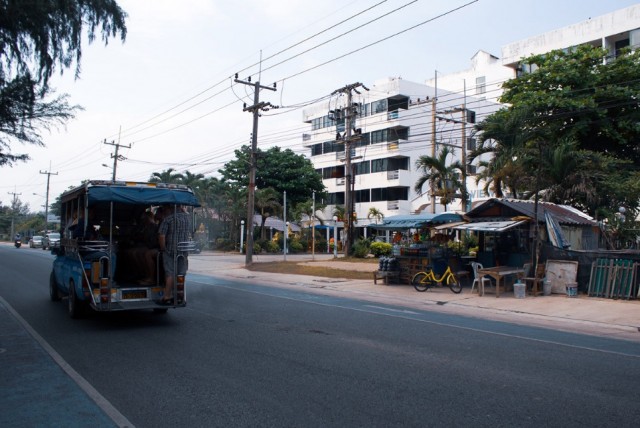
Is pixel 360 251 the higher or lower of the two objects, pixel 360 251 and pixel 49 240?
the lower

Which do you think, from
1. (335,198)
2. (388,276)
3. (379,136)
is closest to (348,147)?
(388,276)

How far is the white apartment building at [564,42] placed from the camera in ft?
126

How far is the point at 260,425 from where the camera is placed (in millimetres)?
4969

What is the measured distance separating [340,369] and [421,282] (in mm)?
11360

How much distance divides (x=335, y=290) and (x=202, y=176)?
1385 inches

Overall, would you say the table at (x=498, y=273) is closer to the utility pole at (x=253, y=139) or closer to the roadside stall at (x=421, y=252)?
the roadside stall at (x=421, y=252)

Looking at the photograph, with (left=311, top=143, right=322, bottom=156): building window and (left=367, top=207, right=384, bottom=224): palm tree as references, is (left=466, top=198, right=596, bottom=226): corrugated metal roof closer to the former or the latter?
(left=367, top=207, right=384, bottom=224): palm tree

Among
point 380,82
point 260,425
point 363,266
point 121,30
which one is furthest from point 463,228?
point 380,82

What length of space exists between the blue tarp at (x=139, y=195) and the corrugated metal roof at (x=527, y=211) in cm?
1165

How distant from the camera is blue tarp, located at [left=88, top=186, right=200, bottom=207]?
33.8 feet

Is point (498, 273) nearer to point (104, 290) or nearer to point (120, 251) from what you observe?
point (120, 251)

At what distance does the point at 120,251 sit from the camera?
11508mm

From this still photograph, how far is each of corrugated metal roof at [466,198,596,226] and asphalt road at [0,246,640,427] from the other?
7140 millimetres

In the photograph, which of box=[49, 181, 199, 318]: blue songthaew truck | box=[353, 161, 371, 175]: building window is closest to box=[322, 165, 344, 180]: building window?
box=[353, 161, 371, 175]: building window
